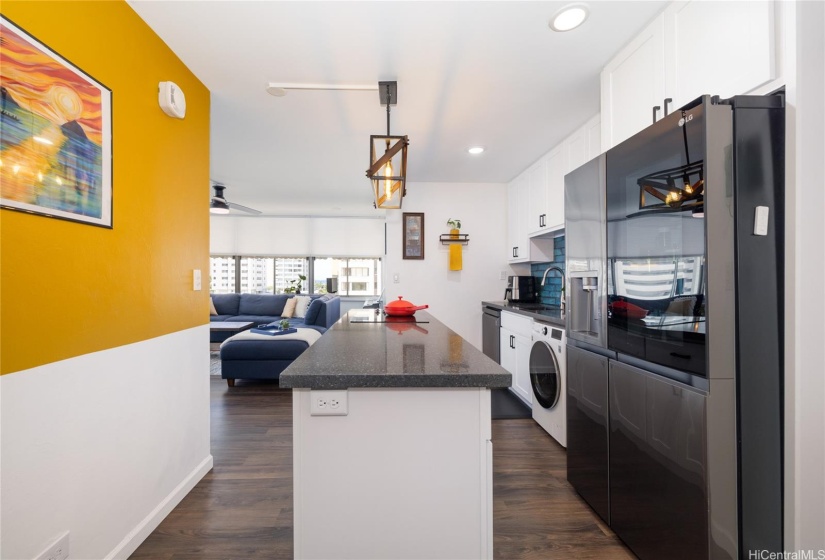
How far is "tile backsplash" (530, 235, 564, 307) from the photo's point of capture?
3865mm

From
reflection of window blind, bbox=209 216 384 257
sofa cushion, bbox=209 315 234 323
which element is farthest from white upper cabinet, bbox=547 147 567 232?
sofa cushion, bbox=209 315 234 323

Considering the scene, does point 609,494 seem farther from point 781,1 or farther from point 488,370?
point 781,1

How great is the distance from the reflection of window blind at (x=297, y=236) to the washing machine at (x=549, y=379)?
16.6 ft

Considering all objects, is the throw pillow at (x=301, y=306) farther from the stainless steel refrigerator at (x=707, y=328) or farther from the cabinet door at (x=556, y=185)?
the stainless steel refrigerator at (x=707, y=328)

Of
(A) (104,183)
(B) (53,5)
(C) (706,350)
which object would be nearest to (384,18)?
(B) (53,5)

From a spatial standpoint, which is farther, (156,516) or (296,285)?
(296,285)

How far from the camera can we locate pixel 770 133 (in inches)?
46.1

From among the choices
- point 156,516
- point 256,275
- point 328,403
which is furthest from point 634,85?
point 256,275

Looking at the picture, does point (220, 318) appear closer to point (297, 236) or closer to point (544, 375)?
point (297, 236)

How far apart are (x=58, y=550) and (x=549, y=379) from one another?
269cm

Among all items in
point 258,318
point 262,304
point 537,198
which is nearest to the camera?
point 537,198

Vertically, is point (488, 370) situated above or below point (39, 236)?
below

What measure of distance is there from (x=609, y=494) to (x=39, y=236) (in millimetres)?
2500

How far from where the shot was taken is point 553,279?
159 inches
